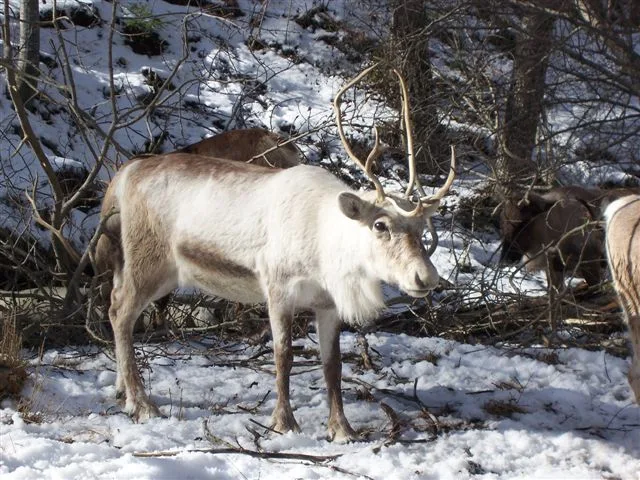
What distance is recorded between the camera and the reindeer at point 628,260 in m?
4.84

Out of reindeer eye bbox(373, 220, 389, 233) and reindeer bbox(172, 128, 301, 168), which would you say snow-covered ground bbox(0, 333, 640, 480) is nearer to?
reindeer eye bbox(373, 220, 389, 233)

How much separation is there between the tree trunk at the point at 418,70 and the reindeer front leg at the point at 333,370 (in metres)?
2.24

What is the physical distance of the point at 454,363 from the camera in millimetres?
5691

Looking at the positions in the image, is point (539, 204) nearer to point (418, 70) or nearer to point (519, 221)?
point (519, 221)

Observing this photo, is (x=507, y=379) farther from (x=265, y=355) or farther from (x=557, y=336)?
(x=265, y=355)

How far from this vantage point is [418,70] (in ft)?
31.0

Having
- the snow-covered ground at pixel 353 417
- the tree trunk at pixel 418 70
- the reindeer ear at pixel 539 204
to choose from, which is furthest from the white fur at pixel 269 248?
the reindeer ear at pixel 539 204

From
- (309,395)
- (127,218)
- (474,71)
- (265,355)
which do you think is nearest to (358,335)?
(265,355)

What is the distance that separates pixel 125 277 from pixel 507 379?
2487 millimetres

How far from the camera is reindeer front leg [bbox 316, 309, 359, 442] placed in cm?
452

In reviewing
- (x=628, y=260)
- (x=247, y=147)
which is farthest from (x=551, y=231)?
(x=628, y=260)

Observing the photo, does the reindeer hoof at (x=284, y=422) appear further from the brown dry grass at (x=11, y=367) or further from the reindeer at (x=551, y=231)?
the reindeer at (x=551, y=231)

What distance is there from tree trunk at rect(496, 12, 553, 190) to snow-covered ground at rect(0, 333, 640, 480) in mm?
1779

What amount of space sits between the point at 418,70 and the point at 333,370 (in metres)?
5.51
